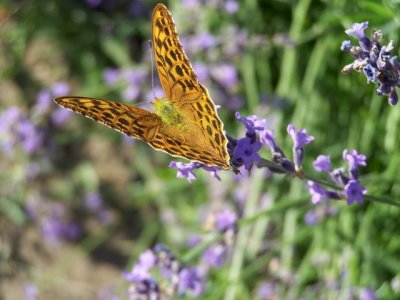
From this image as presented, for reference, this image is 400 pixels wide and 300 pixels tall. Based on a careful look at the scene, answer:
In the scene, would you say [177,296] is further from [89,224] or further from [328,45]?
[89,224]

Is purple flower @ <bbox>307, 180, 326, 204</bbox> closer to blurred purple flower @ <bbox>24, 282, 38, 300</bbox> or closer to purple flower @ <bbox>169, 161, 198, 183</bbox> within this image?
purple flower @ <bbox>169, 161, 198, 183</bbox>

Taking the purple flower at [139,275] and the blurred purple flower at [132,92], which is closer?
the purple flower at [139,275]

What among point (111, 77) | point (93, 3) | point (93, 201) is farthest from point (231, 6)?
point (93, 201)

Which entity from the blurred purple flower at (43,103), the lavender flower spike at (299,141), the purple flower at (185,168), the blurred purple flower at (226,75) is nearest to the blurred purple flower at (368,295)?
the lavender flower spike at (299,141)

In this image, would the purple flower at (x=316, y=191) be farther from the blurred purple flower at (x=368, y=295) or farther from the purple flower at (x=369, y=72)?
the blurred purple flower at (x=368, y=295)

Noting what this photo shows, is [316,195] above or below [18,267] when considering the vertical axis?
below

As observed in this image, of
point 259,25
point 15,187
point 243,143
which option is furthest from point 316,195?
point 15,187
